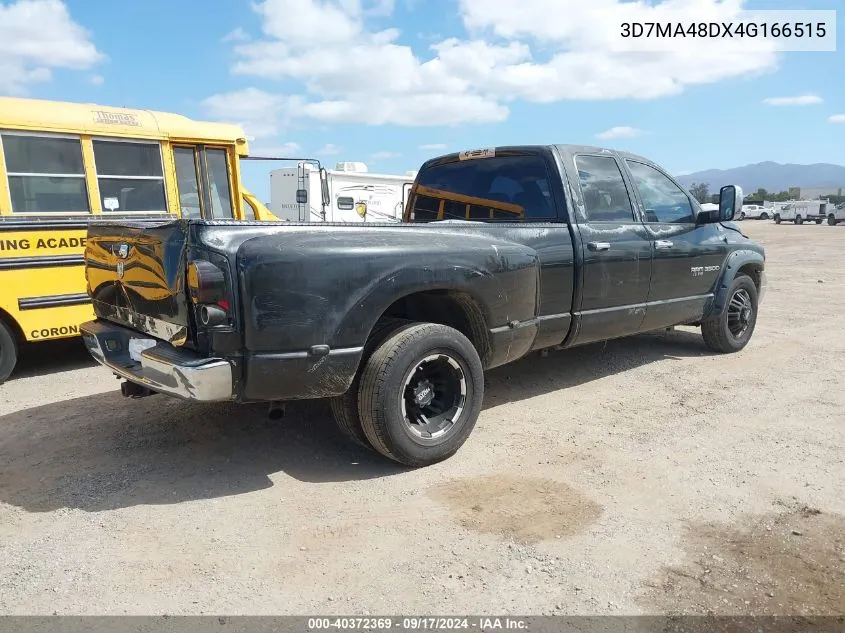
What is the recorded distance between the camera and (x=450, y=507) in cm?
326

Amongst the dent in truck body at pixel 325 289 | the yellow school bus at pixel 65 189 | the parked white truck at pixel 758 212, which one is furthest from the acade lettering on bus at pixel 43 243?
the parked white truck at pixel 758 212

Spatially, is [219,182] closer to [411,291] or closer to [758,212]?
[411,291]

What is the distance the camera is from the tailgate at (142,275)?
318cm

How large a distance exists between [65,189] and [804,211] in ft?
179

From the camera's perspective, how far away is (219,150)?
7125 millimetres

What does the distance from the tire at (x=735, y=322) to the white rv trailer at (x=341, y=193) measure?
35.8ft

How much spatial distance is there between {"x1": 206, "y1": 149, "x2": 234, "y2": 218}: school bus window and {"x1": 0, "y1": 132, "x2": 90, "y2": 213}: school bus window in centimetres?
137

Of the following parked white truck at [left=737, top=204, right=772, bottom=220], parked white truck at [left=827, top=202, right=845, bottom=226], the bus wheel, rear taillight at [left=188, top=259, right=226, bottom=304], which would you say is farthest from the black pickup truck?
parked white truck at [left=737, top=204, right=772, bottom=220]

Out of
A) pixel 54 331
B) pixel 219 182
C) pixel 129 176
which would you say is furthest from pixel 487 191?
pixel 54 331

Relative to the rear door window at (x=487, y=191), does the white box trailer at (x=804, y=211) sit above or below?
below

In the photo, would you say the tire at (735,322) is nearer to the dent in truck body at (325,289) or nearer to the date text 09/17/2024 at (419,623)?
the dent in truck body at (325,289)

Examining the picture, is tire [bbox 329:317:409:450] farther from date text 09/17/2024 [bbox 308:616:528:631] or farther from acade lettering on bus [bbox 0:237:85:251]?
acade lettering on bus [bbox 0:237:85:251]

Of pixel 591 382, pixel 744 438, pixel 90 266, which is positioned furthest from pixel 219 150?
pixel 744 438

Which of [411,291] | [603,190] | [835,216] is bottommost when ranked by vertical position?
[835,216]
